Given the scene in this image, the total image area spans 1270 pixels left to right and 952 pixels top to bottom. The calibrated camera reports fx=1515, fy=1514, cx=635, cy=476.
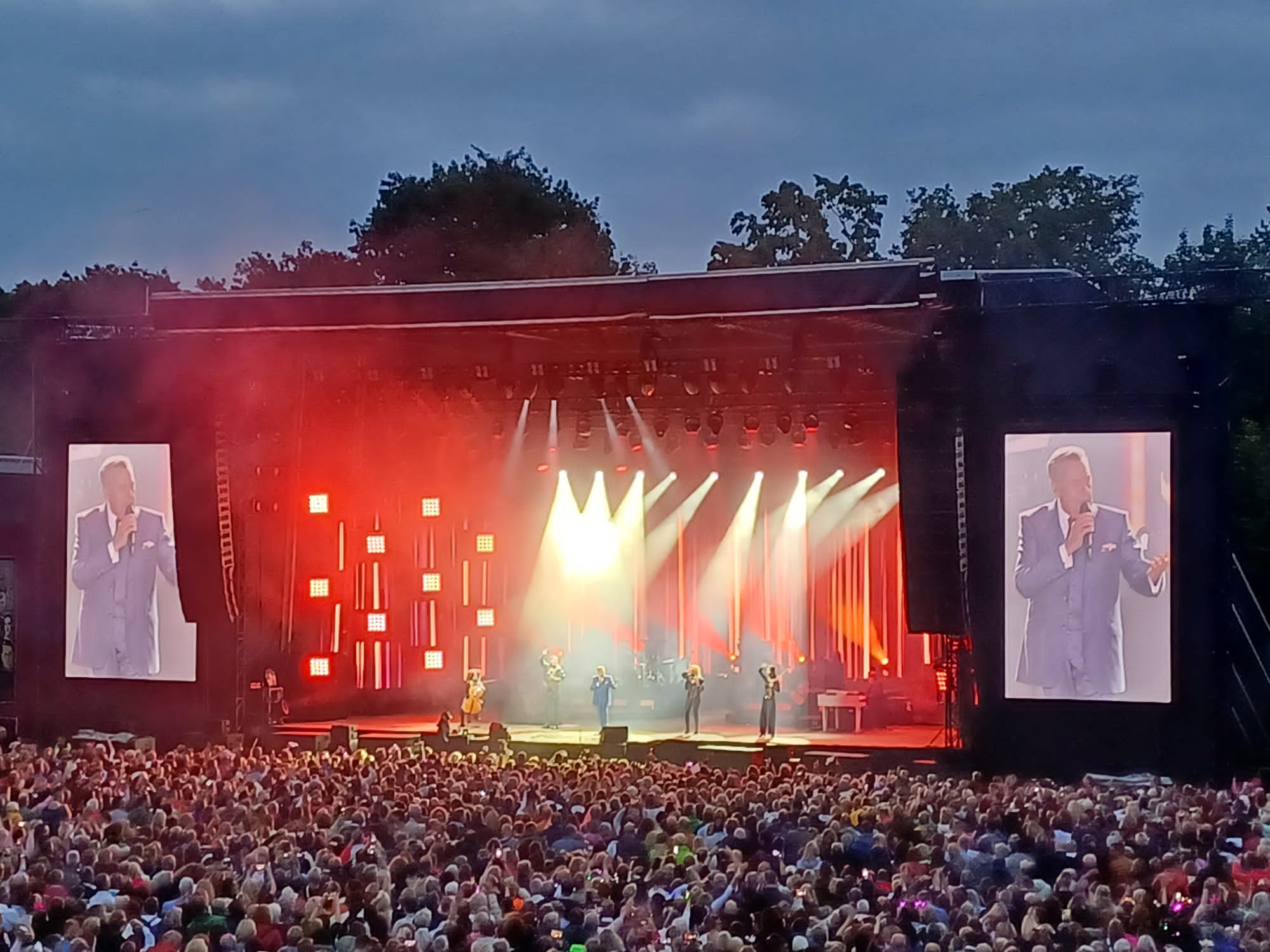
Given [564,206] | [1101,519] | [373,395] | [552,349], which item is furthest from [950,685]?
[564,206]

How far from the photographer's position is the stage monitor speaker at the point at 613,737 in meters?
17.0

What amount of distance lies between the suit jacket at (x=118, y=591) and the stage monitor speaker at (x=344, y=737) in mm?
2741

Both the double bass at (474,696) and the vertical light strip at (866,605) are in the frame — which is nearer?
the double bass at (474,696)

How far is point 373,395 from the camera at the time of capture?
18.9 m

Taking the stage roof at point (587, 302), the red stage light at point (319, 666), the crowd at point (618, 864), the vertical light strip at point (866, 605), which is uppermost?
the stage roof at point (587, 302)

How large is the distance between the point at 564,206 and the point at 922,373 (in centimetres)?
2832

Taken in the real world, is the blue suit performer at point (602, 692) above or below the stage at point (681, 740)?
above

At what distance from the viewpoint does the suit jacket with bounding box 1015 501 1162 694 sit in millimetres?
15500

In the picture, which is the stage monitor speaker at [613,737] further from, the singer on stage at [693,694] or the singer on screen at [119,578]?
the singer on screen at [119,578]

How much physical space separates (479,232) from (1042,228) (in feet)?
50.2

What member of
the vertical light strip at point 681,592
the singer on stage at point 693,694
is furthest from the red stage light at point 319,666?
the vertical light strip at point 681,592

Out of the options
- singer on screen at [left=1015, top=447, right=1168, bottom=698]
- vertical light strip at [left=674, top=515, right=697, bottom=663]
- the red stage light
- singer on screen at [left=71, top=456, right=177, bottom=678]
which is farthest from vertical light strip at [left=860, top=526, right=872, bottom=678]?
singer on screen at [left=71, top=456, right=177, bottom=678]

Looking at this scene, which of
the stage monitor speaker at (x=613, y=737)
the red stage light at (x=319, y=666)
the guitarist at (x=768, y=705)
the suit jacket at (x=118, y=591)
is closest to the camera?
the stage monitor speaker at (x=613, y=737)

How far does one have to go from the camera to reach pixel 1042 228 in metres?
41.0
